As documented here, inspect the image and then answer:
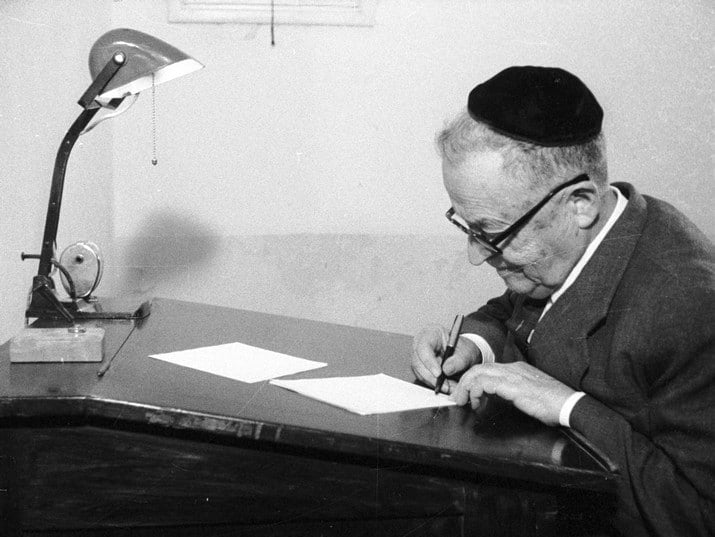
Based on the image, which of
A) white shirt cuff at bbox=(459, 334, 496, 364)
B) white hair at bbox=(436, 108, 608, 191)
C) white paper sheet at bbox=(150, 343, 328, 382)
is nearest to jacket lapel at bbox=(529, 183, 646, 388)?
white hair at bbox=(436, 108, 608, 191)

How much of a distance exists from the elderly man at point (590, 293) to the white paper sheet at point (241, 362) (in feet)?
0.95

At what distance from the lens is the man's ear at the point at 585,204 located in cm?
174

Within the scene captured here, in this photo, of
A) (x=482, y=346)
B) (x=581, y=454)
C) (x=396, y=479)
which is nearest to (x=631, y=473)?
Answer: (x=581, y=454)

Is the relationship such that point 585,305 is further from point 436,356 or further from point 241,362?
point 241,362

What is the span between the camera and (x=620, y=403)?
1.60 m

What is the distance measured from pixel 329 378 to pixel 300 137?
5.88 ft


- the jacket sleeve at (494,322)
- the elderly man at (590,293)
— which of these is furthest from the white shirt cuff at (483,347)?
the elderly man at (590,293)

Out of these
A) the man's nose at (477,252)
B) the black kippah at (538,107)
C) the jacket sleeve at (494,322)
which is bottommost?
the jacket sleeve at (494,322)

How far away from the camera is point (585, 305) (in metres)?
1.73

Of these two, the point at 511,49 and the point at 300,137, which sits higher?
the point at 511,49

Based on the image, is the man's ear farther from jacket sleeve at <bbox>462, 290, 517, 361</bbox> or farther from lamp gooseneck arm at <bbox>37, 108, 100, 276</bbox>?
lamp gooseneck arm at <bbox>37, 108, 100, 276</bbox>

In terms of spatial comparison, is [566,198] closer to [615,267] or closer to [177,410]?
[615,267]

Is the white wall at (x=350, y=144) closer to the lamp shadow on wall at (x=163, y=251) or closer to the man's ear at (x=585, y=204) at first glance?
the lamp shadow on wall at (x=163, y=251)

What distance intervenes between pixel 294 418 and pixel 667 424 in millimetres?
630
